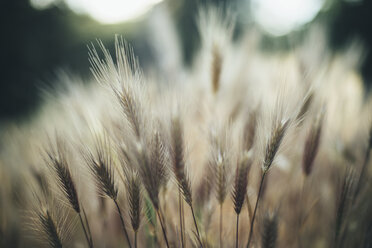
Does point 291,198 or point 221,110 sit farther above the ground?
point 221,110

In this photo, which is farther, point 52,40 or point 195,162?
point 52,40

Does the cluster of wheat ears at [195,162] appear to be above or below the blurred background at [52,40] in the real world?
below

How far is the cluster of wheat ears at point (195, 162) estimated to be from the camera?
446 mm

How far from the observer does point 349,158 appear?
2.41 feet

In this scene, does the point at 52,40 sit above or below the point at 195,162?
above

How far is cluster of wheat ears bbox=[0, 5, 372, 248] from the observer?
1.46 ft

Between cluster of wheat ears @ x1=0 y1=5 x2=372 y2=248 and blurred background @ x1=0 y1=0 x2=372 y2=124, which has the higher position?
blurred background @ x1=0 y1=0 x2=372 y2=124

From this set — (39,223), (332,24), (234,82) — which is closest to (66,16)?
(234,82)

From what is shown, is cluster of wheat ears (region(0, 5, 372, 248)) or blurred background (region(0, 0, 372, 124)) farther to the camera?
blurred background (region(0, 0, 372, 124))

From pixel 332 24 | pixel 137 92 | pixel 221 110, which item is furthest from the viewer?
pixel 332 24

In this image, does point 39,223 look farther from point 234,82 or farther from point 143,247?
point 234,82

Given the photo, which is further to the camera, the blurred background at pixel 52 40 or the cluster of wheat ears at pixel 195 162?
the blurred background at pixel 52 40

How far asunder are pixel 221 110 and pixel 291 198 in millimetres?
439

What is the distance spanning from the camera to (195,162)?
30.5 inches
